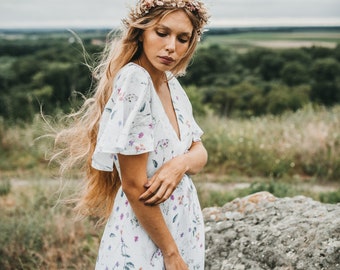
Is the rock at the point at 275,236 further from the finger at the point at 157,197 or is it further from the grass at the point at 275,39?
the grass at the point at 275,39

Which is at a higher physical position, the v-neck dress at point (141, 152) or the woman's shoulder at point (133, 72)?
the woman's shoulder at point (133, 72)

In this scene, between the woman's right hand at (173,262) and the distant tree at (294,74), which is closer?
the woman's right hand at (173,262)

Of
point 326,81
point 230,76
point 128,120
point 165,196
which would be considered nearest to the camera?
point 128,120

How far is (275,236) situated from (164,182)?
4.66ft

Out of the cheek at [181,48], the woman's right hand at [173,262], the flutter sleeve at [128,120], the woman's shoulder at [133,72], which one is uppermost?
the cheek at [181,48]

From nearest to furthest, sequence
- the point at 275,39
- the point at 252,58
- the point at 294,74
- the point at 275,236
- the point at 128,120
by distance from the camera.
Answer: the point at 128,120, the point at 275,236, the point at 294,74, the point at 252,58, the point at 275,39

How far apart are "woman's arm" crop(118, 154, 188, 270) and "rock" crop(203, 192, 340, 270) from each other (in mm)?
1120

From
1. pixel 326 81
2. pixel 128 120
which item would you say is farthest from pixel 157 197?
pixel 326 81

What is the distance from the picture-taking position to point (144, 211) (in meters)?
1.71

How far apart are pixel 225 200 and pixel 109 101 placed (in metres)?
3.98

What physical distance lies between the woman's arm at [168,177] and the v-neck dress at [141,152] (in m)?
0.03

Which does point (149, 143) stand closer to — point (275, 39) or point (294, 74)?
point (294, 74)

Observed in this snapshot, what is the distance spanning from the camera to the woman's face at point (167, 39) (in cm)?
174

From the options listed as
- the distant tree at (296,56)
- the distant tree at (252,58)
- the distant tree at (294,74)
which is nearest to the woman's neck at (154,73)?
the distant tree at (294,74)
